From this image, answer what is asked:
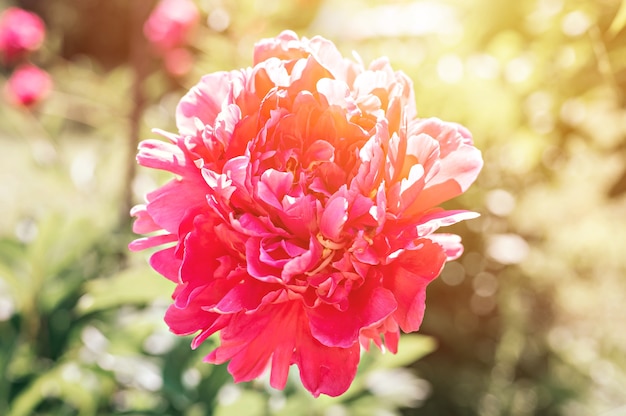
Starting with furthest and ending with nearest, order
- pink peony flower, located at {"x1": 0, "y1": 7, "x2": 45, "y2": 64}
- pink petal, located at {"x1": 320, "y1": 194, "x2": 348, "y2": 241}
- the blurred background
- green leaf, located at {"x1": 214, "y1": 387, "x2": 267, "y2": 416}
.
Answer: pink peony flower, located at {"x1": 0, "y1": 7, "x2": 45, "y2": 64} < the blurred background < green leaf, located at {"x1": 214, "y1": 387, "x2": 267, "y2": 416} < pink petal, located at {"x1": 320, "y1": 194, "x2": 348, "y2": 241}

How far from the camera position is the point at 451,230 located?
1241mm

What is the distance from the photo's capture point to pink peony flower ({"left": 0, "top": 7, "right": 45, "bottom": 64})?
1.57 metres

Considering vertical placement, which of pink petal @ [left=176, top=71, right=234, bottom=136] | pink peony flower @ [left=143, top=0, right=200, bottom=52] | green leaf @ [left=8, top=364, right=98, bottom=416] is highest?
pink petal @ [left=176, top=71, right=234, bottom=136]

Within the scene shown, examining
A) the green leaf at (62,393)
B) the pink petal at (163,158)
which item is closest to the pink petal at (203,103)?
the pink petal at (163,158)

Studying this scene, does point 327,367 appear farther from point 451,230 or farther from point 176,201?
point 451,230

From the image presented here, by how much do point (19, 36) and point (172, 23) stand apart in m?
0.42

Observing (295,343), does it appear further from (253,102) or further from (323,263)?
(253,102)

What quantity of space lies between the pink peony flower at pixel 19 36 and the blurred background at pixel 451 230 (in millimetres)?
78

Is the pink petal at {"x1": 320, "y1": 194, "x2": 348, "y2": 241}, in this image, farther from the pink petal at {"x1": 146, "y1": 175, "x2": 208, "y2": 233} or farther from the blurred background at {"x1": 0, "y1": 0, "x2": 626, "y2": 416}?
the blurred background at {"x1": 0, "y1": 0, "x2": 626, "y2": 416}

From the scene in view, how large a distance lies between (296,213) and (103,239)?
78cm

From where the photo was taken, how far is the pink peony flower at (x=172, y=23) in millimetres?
1411

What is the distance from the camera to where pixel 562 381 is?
1430mm

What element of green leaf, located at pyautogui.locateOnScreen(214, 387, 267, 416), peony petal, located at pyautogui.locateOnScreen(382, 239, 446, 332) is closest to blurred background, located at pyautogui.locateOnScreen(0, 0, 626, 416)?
green leaf, located at pyautogui.locateOnScreen(214, 387, 267, 416)

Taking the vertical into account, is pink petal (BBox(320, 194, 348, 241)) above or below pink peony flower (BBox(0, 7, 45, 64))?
above
